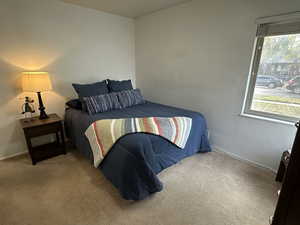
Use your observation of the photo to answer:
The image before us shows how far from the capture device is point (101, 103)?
2506 mm

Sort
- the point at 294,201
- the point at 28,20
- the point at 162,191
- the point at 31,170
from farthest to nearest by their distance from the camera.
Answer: the point at 28,20 < the point at 31,170 < the point at 162,191 < the point at 294,201

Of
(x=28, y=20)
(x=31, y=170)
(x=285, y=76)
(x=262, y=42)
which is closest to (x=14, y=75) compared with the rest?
(x=28, y=20)

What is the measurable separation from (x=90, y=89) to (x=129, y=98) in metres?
0.66

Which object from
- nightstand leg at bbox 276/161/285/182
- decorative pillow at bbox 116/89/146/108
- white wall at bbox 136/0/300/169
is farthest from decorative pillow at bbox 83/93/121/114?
nightstand leg at bbox 276/161/285/182

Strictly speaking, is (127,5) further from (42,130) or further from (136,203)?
(136,203)

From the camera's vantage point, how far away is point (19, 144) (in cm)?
252

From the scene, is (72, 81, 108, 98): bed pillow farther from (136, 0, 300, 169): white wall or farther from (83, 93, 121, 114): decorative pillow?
(136, 0, 300, 169): white wall

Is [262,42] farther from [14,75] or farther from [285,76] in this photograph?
[14,75]

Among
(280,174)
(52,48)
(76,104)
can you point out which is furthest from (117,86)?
(280,174)

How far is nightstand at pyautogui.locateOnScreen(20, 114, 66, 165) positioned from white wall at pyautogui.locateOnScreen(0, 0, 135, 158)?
0.33 metres

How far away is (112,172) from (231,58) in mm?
2144

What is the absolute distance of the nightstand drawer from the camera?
7.13 ft

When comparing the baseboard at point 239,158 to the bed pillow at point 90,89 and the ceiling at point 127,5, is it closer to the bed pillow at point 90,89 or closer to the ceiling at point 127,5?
the bed pillow at point 90,89

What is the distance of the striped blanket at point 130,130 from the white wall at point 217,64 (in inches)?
28.9
